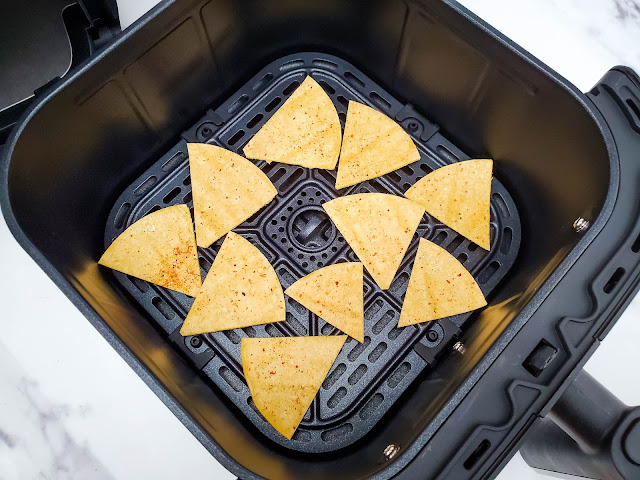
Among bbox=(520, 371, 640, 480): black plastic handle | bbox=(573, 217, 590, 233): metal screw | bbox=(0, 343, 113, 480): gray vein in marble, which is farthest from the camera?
bbox=(0, 343, 113, 480): gray vein in marble

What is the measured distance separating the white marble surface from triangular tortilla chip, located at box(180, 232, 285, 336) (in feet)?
0.42

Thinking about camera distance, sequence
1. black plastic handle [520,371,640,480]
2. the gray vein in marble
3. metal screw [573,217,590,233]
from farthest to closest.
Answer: the gray vein in marble, metal screw [573,217,590,233], black plastic handle [520,371,640,480]

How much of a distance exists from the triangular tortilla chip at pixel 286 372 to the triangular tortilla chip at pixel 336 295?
0.02 metres

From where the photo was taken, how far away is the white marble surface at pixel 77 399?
2.39ft

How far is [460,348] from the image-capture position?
0.71m

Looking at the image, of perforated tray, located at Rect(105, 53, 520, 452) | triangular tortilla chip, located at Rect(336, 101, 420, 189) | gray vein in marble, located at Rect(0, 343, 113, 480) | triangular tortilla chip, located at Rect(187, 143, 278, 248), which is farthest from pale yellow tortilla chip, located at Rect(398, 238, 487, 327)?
gray vein in marble, located at Rect(0, 343, 113, 480)

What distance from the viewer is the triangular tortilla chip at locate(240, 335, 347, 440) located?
69 cm

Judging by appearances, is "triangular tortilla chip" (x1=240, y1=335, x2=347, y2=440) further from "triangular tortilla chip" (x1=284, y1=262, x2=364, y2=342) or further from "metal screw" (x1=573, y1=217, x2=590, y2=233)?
"metal screw" (x1=573, y1=217, x2=590, y2=233)

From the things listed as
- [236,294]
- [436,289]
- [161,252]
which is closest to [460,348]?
[436,289]

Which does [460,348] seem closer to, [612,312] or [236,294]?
[612,312]

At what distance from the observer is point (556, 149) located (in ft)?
2.26

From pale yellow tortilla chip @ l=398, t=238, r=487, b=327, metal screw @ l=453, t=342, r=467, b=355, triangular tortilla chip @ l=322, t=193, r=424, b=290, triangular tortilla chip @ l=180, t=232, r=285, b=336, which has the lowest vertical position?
metal screw @ l=453, t=342, r=467, b=355

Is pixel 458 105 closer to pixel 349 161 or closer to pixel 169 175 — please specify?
pixel 349 161

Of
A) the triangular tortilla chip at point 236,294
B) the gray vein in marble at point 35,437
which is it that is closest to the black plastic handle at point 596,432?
the triangular tortilla chip at point 236,294
